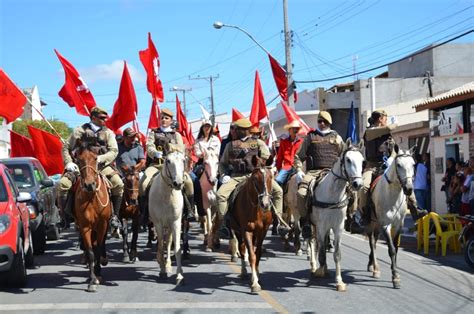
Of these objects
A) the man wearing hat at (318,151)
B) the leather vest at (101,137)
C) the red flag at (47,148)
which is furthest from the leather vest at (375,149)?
the red flag at (47,148)

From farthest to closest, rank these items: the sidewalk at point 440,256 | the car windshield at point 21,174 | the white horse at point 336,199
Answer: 1. the car windshield at point 21,174
2. the sidewalk at point 440,256
3. the white horse at point 336,199

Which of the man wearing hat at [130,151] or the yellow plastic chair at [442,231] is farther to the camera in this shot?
the man wearing hat at [130,151]

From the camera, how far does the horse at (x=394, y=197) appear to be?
9.71m

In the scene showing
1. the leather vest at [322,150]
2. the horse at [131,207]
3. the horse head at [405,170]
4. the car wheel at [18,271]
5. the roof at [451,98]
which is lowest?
the car wheel at [18,271]

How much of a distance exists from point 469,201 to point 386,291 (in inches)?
258

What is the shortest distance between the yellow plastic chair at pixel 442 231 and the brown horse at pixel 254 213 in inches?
216

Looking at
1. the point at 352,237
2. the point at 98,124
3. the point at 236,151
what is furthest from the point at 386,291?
the point at 352,237

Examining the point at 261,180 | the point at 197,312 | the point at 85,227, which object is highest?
the point at 261,180

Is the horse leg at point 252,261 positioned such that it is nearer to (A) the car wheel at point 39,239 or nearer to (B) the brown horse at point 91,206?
(B) the brown horse at point 91,206

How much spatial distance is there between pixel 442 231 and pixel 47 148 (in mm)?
10774

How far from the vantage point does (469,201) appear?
593 inches

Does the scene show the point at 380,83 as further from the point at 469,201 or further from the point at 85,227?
the point at 85,227

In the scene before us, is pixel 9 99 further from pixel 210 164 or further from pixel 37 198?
pixel 210 164

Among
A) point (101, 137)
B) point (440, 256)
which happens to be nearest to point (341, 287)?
point (101, 137)
